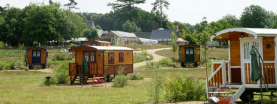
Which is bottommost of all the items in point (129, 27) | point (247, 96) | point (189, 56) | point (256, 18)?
point (247, 96)

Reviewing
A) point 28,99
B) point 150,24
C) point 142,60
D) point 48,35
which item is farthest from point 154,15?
point 28,99

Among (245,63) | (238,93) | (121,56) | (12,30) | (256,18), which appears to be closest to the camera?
(238,93)

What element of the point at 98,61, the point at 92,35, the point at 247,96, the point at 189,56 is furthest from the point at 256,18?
the point at 247,96

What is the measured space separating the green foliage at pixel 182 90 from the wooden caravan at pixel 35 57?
2883cm

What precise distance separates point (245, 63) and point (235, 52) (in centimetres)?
105

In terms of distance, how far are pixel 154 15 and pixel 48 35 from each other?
2624 inches

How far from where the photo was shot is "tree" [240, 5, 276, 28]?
7825 centimetres

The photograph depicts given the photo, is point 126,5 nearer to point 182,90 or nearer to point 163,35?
point 163,35

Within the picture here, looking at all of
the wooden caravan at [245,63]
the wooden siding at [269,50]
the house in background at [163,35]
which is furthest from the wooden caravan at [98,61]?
the house in background at [163,35]

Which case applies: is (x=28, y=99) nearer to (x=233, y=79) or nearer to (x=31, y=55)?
(x=233, y=79)

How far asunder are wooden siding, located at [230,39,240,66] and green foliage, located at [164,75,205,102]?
1603mm

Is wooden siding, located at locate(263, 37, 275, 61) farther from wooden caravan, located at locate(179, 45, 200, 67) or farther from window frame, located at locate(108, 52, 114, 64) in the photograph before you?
wooden caravan, located at locate(179, 45, 200, 67)

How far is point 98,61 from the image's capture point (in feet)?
79.2

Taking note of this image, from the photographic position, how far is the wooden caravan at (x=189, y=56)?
4016 centimetres
